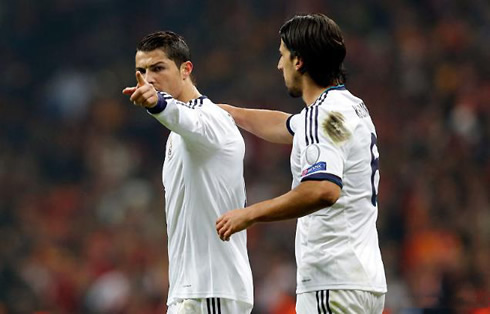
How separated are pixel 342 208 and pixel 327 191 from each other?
0.71 ft

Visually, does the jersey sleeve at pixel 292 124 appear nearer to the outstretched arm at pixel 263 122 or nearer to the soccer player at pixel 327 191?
the outstretched arm at pixel 263 122

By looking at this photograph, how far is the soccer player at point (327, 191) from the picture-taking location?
3.25 metres

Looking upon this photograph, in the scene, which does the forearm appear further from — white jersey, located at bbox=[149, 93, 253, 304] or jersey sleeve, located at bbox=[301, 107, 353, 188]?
white jersey, located at bbox=[149, 93, 253, 304]

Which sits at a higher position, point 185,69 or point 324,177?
point 185,69

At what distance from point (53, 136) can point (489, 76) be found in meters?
4.43

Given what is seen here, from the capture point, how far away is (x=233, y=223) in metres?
3.27

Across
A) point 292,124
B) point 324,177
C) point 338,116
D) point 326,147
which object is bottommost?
point 324,177

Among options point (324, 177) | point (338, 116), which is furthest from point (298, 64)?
point (324, 177)

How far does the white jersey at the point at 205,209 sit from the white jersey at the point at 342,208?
460 mm

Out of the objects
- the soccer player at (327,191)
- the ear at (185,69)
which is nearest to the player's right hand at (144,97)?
the soccer player at (327,191)

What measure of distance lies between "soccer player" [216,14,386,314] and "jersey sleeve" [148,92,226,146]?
39 cm

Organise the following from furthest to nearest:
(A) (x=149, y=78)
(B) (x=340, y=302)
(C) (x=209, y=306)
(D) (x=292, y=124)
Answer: (D) (x=292, y=124), (A) (x=149, y=78), (C) (x=209, y=306), (B) (x=340, y=302)

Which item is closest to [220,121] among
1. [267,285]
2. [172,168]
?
[172,168]

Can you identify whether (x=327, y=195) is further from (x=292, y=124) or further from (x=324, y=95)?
(x=292, y=124)
